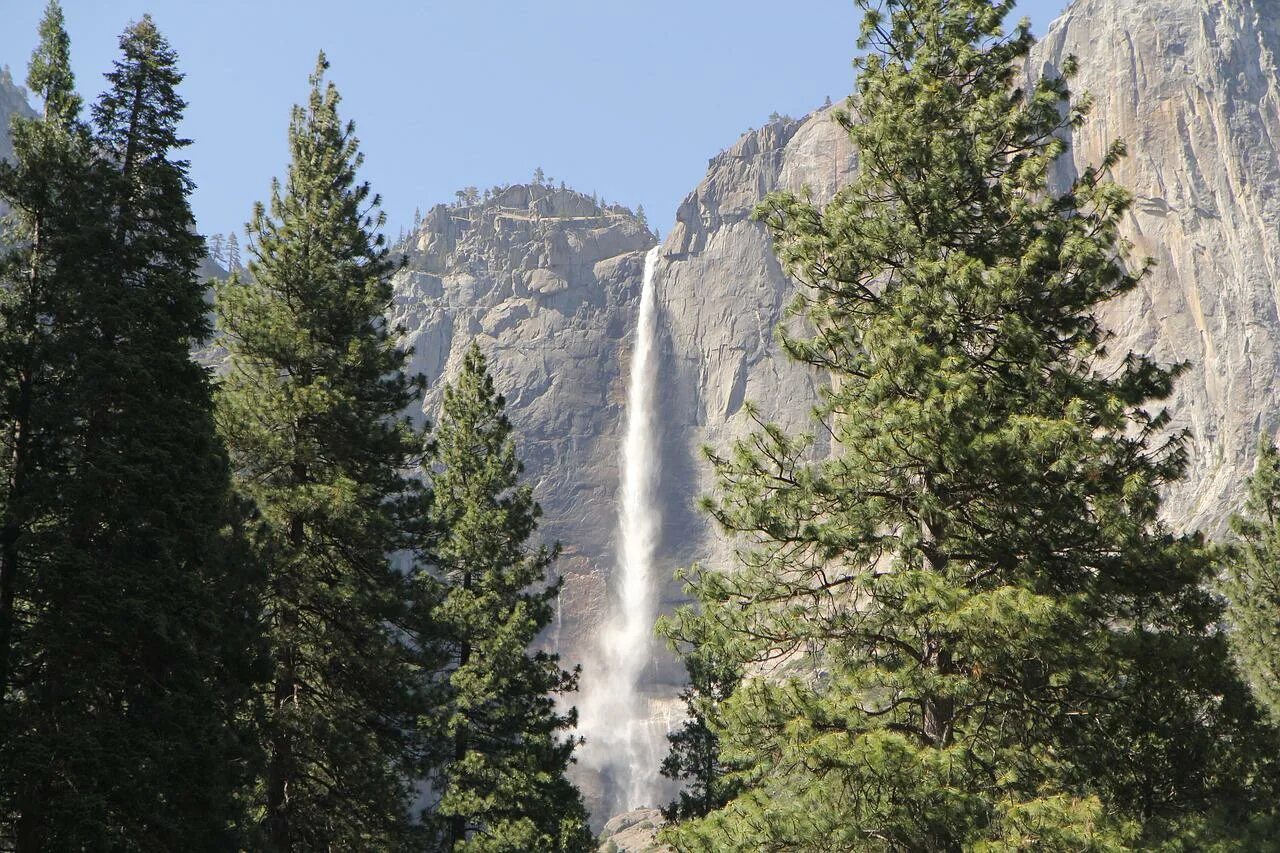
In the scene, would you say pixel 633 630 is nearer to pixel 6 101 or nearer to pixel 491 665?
pixel 491 665

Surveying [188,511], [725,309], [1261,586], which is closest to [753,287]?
[725,309]

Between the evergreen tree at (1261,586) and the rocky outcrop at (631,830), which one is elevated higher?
the rocky outcrop at (631,830)

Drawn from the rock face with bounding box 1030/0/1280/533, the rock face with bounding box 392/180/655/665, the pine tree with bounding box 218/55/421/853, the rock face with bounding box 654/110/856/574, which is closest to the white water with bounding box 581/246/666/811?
the rock face with bounding box 392/180/655/665

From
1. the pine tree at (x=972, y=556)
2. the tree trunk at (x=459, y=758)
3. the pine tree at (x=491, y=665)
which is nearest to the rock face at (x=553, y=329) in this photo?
the pine tree at (x=491, y=665)

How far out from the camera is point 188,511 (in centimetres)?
1205

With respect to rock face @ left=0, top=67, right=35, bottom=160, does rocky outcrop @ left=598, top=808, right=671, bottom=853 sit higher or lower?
lower

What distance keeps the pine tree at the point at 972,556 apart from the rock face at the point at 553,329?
10159 centimetres

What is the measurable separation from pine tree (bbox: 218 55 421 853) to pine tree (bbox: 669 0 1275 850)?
25.9 ft

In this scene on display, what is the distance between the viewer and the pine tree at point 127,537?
10.8 meters

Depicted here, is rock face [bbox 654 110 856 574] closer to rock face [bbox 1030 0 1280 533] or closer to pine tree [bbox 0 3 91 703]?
rock face [bbox 1030 0 1280 533]

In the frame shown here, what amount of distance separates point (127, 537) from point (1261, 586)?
21.1 meters

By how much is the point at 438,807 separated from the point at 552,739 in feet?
8.68

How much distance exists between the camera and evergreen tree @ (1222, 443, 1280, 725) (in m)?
22.6

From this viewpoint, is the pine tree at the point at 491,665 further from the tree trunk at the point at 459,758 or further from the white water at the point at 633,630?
the white water at the point at 633,630
